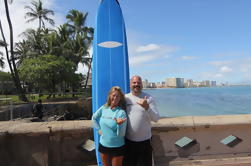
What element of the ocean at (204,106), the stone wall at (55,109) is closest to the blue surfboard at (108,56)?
the ocean at (204,106)

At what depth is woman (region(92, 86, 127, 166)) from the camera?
1.74 meters

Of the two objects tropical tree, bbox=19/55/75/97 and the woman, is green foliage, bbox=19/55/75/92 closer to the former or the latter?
tropical tree, bbox=19/55/75/97

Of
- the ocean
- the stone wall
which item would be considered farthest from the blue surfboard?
the stone wall

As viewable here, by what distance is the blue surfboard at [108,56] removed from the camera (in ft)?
10.9

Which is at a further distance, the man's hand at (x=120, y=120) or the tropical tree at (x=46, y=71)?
the tropical tree at (x=46, y=71)

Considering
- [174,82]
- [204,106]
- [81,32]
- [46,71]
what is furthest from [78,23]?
[174,82]

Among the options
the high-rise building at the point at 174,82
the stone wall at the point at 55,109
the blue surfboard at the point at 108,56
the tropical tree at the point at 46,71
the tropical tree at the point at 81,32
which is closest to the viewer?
the blue surfboard at the point at 108,56

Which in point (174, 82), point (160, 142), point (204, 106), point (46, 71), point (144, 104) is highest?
point (46, 71)

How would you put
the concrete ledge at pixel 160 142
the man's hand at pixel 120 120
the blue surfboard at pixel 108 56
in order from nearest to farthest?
1. the man's hand at pixel 120 120
2. the concrete ledge at pixel 160 142
3. the blue surfboard at pixel 108 56

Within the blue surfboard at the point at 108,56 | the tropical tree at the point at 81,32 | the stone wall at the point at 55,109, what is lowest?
the stone wall at the point at 55,109

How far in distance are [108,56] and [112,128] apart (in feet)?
6.66

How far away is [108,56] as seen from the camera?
3.58m

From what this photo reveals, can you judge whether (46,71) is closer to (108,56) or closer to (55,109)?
(55,109)

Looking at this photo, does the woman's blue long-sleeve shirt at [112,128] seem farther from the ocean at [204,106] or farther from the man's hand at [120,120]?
the ocean at [204,106]
